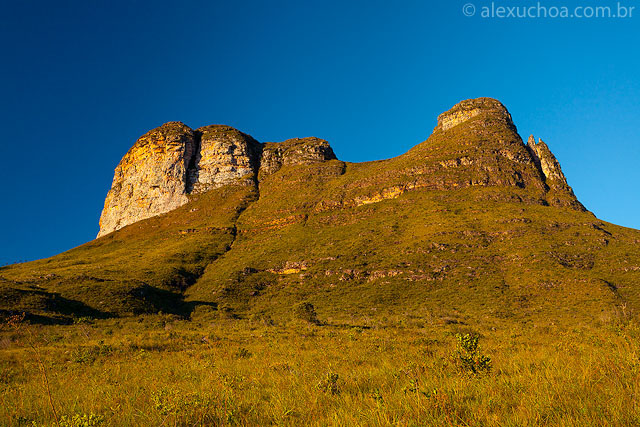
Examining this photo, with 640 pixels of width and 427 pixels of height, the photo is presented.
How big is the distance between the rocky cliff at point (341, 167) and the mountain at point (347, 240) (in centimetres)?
64

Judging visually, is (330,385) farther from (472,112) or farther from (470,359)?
(472,112)

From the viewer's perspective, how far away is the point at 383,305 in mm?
42594

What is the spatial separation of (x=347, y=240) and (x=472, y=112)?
86.6m

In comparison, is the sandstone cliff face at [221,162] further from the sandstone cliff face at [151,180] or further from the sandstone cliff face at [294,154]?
the sandstone cliff face at [294,154]

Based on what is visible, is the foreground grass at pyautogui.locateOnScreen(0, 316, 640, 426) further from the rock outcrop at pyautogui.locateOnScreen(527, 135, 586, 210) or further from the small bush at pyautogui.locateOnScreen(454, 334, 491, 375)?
the rock outcrop at pyautogui.locateOnScreen(527, 135, 586, 210)

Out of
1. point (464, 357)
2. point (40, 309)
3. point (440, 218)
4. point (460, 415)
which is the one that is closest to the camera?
point (460, 415)

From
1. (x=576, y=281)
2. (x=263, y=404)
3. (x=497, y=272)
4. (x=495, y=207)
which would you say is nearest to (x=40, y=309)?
(x=263, y=404)

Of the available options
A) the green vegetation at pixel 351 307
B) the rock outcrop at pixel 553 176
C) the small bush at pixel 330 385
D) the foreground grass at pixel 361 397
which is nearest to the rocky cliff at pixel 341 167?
the rock outcrop at pixel 553 176

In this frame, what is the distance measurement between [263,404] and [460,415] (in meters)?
3.20

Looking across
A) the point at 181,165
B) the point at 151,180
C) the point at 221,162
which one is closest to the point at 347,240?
the point at 221,162

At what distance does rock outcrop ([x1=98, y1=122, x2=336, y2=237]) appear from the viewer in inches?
4523

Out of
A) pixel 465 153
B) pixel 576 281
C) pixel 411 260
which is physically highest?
pixel 465 153

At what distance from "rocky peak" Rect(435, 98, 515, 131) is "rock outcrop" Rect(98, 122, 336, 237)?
5040cm

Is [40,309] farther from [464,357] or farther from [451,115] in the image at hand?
[451,115]
